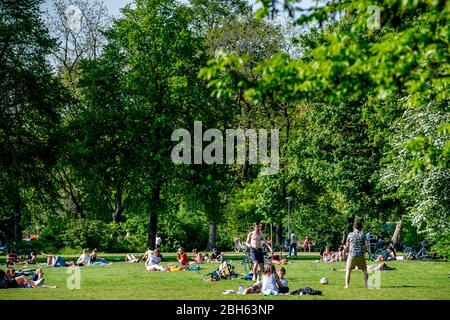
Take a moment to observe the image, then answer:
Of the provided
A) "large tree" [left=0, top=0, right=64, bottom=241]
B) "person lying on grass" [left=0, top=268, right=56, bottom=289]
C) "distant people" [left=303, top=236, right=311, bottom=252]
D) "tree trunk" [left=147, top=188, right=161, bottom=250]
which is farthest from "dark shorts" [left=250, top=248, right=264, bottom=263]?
"distant people" [left=303, top=236, right=311, bottom=252]

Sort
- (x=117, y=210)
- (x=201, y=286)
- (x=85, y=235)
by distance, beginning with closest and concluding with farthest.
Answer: (x=201, y=286)
(x=85, y=235)
(x=117, y=210)

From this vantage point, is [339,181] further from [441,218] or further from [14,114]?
[14,114]

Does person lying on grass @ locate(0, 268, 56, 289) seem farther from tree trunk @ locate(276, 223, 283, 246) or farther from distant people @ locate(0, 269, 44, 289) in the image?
tree trunk @ locate(276, 223, 283, 246)

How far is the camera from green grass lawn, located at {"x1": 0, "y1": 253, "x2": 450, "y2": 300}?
60.6ft

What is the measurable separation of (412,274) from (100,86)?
26.1 m

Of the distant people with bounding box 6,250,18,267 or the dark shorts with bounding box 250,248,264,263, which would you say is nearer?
the dark shorts with bounding box 250,248,264,263

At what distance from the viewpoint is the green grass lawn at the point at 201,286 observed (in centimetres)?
1847

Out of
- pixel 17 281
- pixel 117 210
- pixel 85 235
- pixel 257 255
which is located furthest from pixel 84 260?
pixel 117 210

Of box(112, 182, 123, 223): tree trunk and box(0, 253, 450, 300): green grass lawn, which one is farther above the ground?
box(112, 182, 123, 223): tree trunk

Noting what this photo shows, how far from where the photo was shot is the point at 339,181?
148 feet

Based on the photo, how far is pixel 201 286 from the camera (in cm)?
2230

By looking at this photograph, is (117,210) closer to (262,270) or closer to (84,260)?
(84,260)
